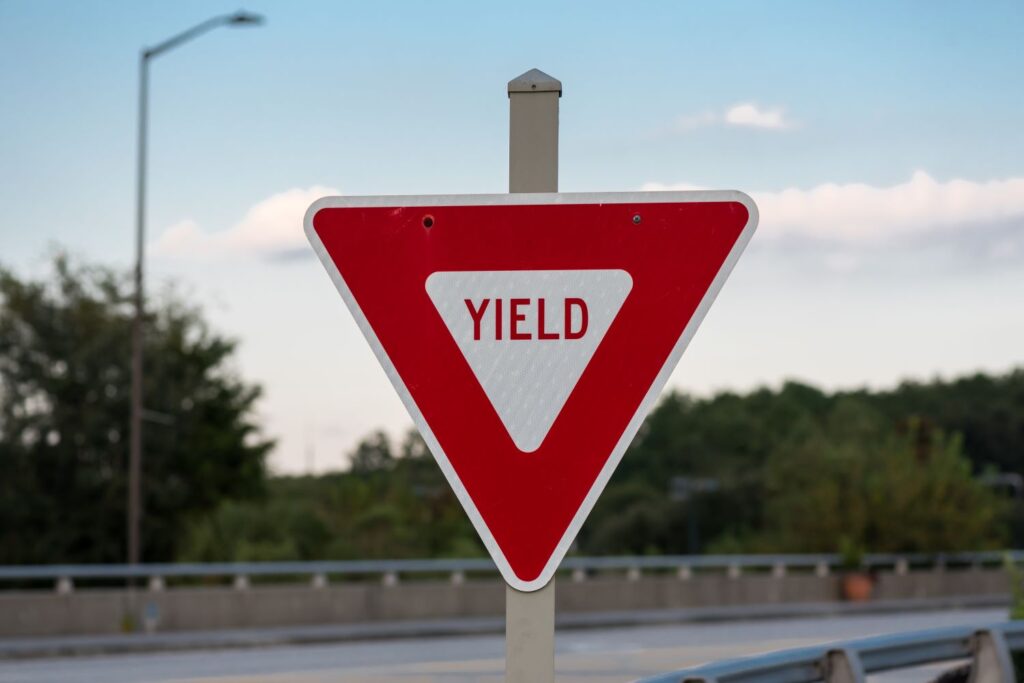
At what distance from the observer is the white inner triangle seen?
2975mm

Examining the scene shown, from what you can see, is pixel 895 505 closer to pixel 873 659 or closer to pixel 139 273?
pixel 139 273

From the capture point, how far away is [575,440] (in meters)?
2.96

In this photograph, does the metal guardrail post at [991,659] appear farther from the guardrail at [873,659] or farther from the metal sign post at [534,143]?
the metal sign post at [534,143]

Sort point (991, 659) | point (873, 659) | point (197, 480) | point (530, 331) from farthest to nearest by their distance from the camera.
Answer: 1. point (197, 480)
2. point (991, 659)
3. point (873, 659)
4. point (530, 331)

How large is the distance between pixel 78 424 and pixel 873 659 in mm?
40408

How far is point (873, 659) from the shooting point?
256 inches

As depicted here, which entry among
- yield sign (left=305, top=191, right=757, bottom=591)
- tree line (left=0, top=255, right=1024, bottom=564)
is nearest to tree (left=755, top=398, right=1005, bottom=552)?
tree line (left=0, top=255, right=1024, bottom=564)

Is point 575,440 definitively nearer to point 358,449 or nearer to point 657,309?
point 657,309

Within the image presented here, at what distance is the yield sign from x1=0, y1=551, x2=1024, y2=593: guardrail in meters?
14.4

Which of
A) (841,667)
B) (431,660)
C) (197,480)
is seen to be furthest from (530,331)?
(197,480)

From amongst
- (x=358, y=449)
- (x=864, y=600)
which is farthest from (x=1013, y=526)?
(x=864, y=600)

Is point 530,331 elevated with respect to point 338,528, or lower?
elevated

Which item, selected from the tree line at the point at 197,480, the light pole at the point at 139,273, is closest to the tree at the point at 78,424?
the tree line at the point at 197,480

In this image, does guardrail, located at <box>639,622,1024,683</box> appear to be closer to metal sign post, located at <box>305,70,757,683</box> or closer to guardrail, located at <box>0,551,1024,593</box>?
metal sign post, located at <box>305,70,757,683</box>
